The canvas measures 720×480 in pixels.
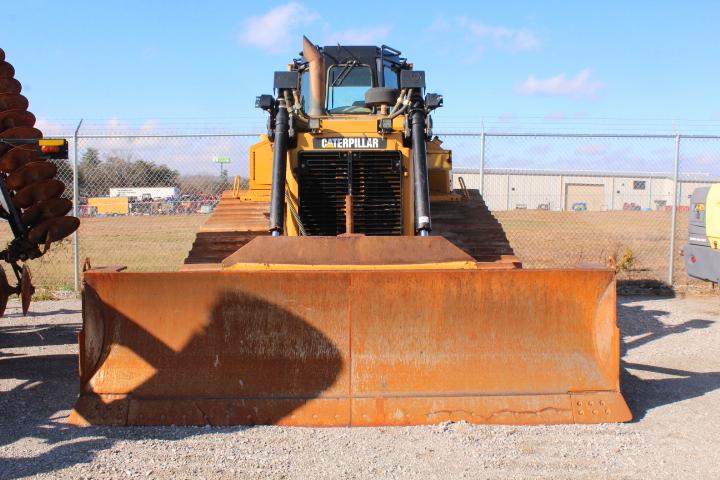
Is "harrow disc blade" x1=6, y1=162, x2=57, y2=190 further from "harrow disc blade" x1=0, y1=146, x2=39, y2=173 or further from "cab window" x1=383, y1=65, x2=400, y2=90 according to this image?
"cab window" x1=383, y1=65, x2=400, y2=90

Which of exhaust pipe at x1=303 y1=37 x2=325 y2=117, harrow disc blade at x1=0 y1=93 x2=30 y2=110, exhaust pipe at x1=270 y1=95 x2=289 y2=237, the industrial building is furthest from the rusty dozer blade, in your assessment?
the industrial building

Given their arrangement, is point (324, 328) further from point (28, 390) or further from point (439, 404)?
point (28, 390)

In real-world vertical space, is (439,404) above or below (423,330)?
below

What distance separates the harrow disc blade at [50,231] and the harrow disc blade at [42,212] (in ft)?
0.14

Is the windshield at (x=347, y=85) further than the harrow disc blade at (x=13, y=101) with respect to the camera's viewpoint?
Yes

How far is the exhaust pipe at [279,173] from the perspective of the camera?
6414 millimetres

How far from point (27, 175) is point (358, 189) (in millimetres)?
2794

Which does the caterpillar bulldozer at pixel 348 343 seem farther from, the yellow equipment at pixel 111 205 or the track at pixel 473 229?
the yellow equipment at pixel 111 205

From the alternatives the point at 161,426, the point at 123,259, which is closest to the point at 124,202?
the point at 123,259

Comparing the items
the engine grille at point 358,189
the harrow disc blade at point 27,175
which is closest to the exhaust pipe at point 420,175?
the engine grille at point 358,189

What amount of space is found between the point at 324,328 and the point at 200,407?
3.21ft

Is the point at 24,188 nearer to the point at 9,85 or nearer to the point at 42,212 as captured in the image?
the point at 42,212

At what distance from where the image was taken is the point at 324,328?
5.33m

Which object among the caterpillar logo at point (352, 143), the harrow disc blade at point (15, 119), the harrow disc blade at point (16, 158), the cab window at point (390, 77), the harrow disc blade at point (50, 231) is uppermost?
the cab window at point (390, 77)
